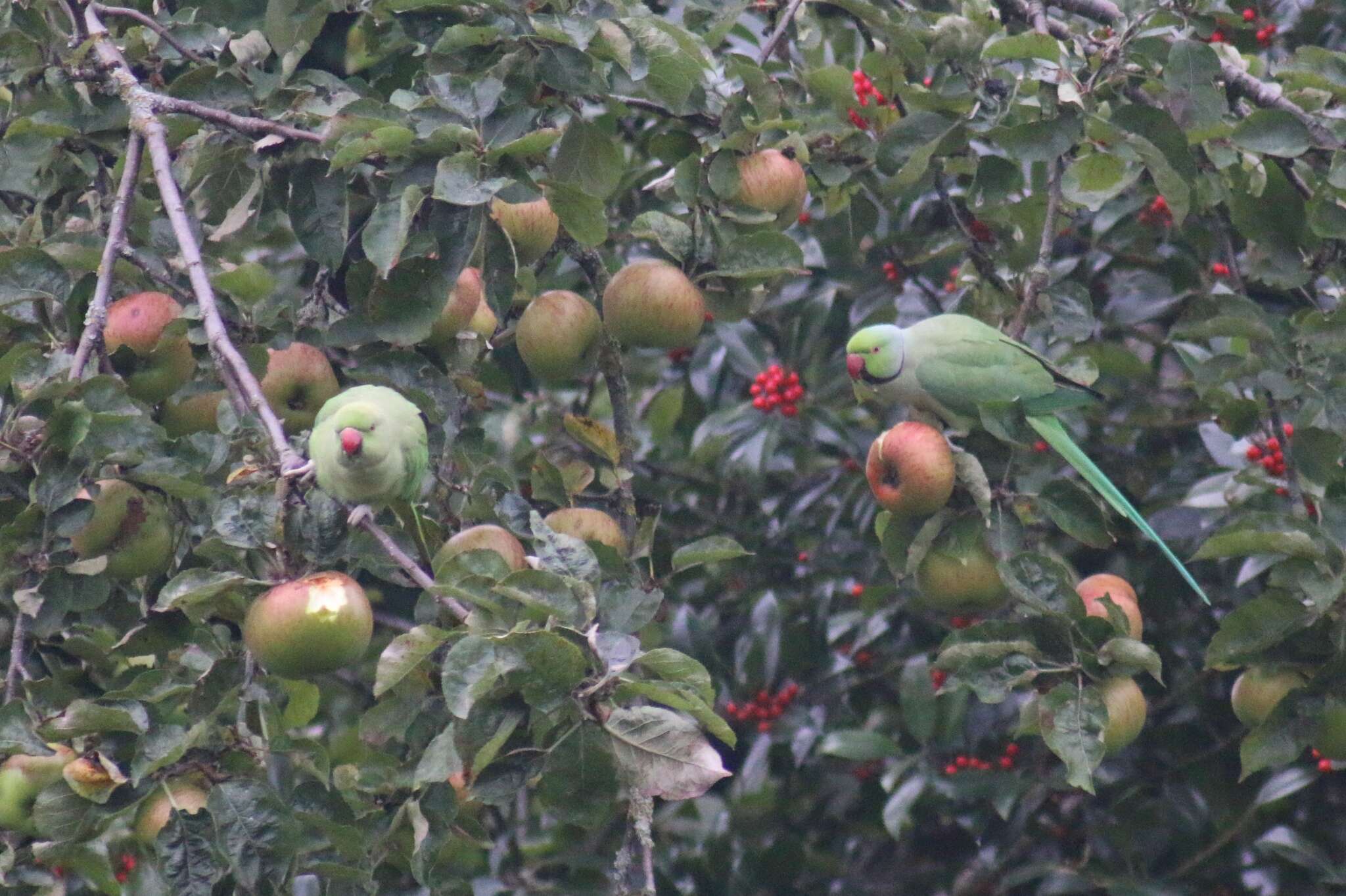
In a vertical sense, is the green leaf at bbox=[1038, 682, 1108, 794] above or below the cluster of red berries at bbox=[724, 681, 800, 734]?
above

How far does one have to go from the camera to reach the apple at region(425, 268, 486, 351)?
2254 millimetres

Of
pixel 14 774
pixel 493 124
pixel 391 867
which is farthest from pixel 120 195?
pixel 391 867

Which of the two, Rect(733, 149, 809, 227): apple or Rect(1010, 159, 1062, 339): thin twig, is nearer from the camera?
Rect(1010, 159, 1062, 339): thin twig

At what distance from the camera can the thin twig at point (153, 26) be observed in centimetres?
232

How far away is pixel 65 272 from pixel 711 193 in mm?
1001

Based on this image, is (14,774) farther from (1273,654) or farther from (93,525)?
(1273,654)

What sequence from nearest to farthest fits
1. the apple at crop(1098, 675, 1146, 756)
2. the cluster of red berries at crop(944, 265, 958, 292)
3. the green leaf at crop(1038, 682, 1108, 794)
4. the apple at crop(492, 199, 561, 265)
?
the green leaf at crop(1038, 682, 1108, 794) < the apple at crop(1098, 675, 1146, 756) < the apple at crop(492, 199, 561, 265) < the cluster of red berries at crop(944, 265, 958, 292)

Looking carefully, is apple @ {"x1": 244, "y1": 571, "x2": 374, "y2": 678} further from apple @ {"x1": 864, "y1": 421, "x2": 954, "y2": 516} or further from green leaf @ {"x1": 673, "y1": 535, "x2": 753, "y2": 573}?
apple @ {"x1": 864, "y1": 421, "x2": 954, "y2": 516}

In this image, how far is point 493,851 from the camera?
3305 mm

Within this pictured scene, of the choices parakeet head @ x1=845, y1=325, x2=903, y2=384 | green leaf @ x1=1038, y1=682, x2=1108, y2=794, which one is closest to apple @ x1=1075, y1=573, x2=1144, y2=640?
green leaf @ x1=1038, y1=682, x2=1108, y2=794

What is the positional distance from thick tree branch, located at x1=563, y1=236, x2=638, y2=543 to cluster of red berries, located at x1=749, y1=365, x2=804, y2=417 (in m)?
0.86

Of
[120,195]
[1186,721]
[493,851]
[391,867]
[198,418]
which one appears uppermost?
[120,195]

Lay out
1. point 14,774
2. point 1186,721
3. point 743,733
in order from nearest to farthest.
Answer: point 14,774, point 1186,721, point 743,733

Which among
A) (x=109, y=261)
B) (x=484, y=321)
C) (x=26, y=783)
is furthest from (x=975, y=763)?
(x=109, y=261)
